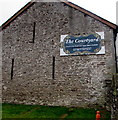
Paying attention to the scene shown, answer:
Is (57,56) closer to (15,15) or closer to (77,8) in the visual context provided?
(77,8)

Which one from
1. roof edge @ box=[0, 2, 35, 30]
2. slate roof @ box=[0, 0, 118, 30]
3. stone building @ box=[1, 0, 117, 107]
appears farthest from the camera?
roof edge @ box=[0, 2, 35, 30]

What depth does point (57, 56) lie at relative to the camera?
37.2ft

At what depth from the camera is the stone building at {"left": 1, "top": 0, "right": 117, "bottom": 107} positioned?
1030cm

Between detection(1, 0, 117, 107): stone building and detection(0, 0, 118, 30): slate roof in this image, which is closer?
detection(1, 0, 117, 107): stone building

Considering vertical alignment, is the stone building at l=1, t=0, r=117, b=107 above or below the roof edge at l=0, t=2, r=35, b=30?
below

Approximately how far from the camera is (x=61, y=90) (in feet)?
35.3

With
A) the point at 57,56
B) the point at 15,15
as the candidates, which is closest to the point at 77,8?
the point at 57,56

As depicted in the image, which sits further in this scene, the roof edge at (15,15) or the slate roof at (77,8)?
the roof edge at (15,15)

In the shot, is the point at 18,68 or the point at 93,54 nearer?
the point at 93,54

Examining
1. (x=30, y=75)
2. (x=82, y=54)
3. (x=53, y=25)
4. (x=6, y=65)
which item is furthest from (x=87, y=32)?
(x=6, y=65)

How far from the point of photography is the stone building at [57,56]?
1030cm

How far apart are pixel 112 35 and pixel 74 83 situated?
3911 mm

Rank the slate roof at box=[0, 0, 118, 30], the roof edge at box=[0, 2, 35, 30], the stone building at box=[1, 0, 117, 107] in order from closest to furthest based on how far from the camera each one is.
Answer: the stone building at box=[1, 0, 117, 107]
the slate roof at box=[0, 0, 118, 30]
the roof edge at box=[0, 2, 35, 30]

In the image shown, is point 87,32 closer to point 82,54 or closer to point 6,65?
point 82,54
